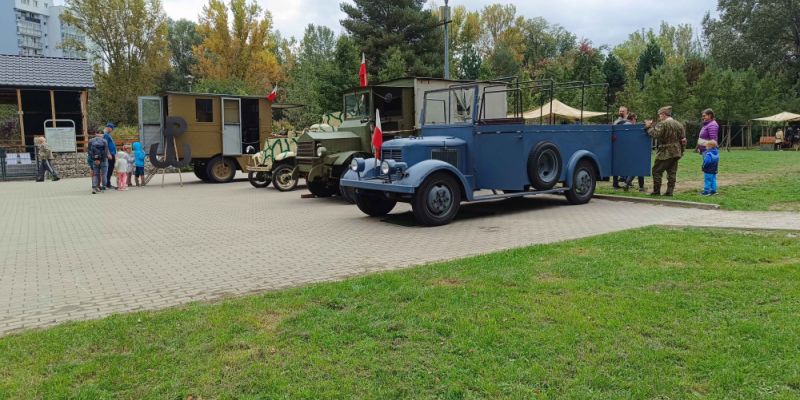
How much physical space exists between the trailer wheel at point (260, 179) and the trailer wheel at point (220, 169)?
9.16 ft

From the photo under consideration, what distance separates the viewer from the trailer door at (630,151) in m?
12.0

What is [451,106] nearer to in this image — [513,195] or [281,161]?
[513,195]

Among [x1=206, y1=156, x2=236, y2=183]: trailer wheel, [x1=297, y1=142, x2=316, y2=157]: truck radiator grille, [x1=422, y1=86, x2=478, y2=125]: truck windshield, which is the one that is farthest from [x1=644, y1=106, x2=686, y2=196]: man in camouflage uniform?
[x1=206, y1=156, x2=236, y2=183]: trailer wheel

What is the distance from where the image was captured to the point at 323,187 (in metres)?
13.5

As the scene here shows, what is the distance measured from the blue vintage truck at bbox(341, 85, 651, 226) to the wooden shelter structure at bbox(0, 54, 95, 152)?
736 inches

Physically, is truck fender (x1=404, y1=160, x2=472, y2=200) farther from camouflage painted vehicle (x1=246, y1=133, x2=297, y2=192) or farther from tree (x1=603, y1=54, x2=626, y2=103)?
tree (x1=603, y1=54, x2=626, y2=103)

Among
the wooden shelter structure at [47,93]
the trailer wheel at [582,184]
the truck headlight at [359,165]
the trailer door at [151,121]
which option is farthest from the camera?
the wooden shelter structure at [47,93]

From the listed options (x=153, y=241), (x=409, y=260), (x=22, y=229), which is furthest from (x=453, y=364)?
(x=22, y=229)

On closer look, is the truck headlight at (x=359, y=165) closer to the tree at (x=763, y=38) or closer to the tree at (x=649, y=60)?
the tree at (x=763, y=38)

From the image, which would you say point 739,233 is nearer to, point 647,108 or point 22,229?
point 22,229

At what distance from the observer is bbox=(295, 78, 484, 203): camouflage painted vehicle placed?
42.4 feet

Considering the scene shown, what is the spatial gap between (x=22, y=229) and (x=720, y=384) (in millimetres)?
10323

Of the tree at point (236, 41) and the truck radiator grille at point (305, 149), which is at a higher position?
the tree at point (236, 41)

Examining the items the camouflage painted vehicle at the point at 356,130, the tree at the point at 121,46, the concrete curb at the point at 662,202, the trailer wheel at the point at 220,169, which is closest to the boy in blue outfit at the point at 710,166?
the concrete curb at the point at 662,202
